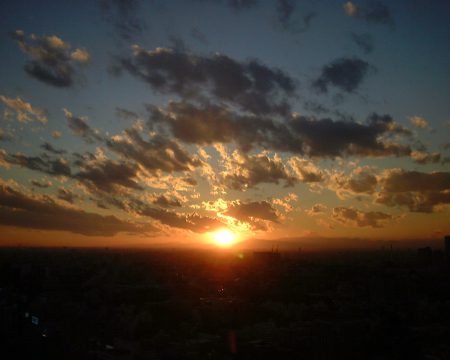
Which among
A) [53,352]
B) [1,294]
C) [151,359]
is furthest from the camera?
[1,294]

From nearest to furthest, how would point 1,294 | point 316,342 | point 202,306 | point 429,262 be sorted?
point 316,342 < point 1,294 < point 202,306 < point 429,262

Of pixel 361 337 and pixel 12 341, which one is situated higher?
pixel 12 341

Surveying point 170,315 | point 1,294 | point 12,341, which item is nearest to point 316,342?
point 170,315

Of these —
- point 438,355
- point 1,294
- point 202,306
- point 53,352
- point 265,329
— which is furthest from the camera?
point 202,306

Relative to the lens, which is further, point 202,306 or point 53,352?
point 202,306

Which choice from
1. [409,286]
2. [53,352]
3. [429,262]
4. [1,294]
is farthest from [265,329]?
[429,262]

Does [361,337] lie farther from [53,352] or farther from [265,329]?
[53,352]

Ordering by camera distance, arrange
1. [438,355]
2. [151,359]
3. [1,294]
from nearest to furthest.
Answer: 1. [151,359]
2. [438,355]
3. [1,294]

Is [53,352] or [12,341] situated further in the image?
[12,341]

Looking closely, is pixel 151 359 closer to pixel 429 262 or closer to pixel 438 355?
pixel 438 355
